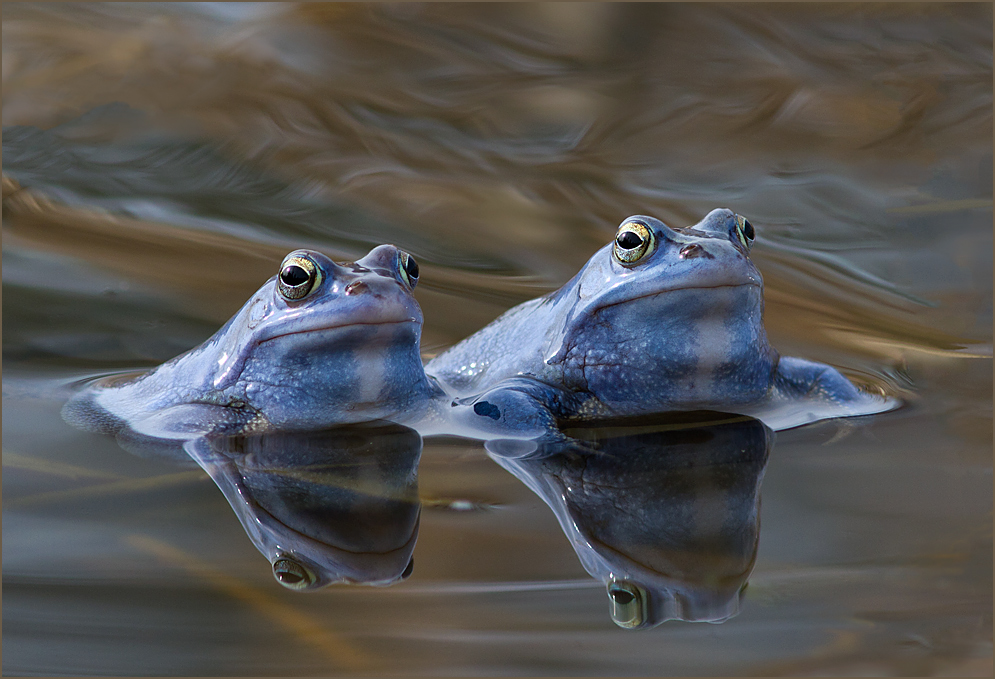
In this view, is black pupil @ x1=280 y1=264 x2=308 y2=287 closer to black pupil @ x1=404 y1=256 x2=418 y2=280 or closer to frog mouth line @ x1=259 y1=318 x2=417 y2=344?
frog mouth line @ x1=259 y1=318 x2=417 y2=344

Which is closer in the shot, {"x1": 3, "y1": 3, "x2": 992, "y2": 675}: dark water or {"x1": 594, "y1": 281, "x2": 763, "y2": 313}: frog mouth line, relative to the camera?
{"x1": 3, "y1": 3, "x2": 992, "y2": 675}: dark water

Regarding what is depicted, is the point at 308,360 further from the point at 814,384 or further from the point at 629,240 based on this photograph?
the point at 814,384

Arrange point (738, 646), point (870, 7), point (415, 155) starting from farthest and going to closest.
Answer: point (870, 7) → point (415, 155) → point (738, 646)

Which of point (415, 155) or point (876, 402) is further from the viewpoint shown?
point (415, 155)

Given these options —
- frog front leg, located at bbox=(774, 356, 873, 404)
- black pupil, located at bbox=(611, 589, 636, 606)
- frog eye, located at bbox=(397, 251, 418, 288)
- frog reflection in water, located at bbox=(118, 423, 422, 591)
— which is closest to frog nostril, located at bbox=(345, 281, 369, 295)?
frog eye, located at bbox=(397, 251, 418, 288)

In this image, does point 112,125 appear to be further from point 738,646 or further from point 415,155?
point 738,646

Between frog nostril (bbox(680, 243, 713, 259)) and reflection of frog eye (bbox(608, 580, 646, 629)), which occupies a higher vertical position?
frog nostril (bbox(680, 243, 713, 259))

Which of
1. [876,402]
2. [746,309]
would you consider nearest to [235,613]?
[746,309]
